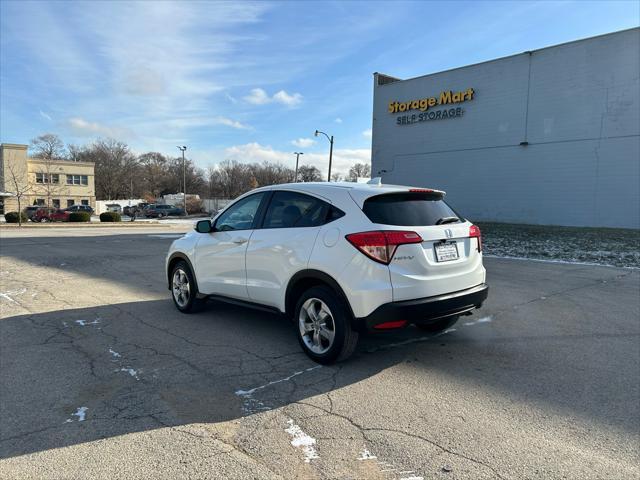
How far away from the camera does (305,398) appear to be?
3.69 metres

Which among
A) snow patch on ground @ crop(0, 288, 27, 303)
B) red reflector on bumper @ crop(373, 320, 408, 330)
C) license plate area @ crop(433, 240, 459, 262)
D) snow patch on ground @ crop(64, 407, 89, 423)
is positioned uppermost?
license plate area @ crop(433, 240, 459, 262)

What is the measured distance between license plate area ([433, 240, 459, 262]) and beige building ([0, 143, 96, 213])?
58410mm

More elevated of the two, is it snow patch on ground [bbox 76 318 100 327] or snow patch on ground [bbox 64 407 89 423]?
snow patch on ground [bbox 64 407 89 423]

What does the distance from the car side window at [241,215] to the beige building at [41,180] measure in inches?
A: 2195

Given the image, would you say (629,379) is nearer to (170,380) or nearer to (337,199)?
(337,199)

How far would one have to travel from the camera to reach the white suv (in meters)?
4.00

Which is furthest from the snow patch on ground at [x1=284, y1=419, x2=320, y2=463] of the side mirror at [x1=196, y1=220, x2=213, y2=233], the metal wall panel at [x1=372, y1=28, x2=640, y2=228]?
the metal wall panel at [x1=372, y1=28, x2=640, y2=228]

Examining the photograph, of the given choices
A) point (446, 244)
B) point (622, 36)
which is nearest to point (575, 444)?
point (446, 244)

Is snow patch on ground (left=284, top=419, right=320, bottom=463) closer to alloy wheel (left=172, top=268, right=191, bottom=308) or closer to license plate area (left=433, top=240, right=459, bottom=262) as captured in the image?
license plate area (left=433, top=240, right=459, bottom=262)

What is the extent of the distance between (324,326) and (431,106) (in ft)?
95.3

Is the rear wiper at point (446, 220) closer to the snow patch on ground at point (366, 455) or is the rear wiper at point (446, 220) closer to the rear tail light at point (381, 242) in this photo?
the rear tail light at point (381, 242)

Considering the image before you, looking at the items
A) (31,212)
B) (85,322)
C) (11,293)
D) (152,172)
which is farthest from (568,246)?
(152,172)

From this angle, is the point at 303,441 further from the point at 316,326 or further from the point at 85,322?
the point at 85,322

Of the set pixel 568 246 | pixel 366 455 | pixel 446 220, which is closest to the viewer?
pixel 366 455
